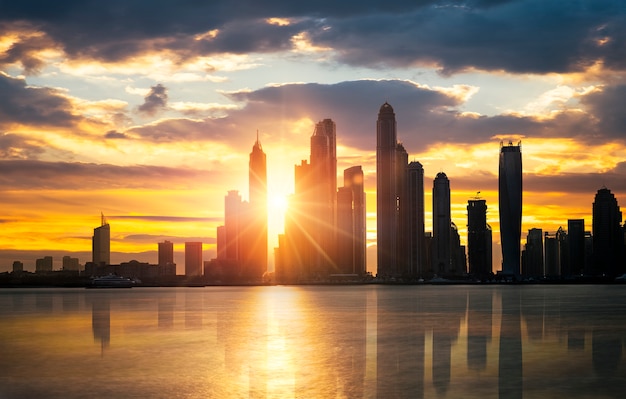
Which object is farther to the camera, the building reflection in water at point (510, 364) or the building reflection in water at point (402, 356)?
the building reflection in water at point (402, 356)

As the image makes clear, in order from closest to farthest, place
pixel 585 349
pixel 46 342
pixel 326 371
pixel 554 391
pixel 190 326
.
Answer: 1. pixel 554 391
2. pixel 326 371
3. pixel 585 349
4. pixel 46 342
5. pixel 190 326

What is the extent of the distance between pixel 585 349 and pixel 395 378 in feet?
94.2

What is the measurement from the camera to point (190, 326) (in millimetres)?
107062

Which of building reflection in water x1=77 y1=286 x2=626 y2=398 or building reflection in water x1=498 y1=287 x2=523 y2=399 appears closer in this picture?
building reflection in water x1=498 y1=287 x2=523 y2=399

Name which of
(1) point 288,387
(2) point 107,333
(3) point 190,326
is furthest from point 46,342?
(1) point 288,387

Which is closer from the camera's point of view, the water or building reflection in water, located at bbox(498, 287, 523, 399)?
building reflection in water, located at bbox(498, 287, 523, 399)

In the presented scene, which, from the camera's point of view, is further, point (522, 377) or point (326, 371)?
point (326, 371)

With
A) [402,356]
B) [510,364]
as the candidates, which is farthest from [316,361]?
[510,364]

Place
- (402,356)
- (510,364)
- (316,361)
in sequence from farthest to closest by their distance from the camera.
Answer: (402,356) < (316,361) < (510,364)

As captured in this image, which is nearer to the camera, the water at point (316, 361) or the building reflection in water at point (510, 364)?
the building reflection in water at point (510, 364)

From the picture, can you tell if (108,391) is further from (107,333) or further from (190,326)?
(190,326)

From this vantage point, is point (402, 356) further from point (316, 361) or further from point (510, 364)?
point (510, 364)

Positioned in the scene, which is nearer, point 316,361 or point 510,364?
point 510,364

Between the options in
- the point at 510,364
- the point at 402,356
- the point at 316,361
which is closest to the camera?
the point at 510,364
